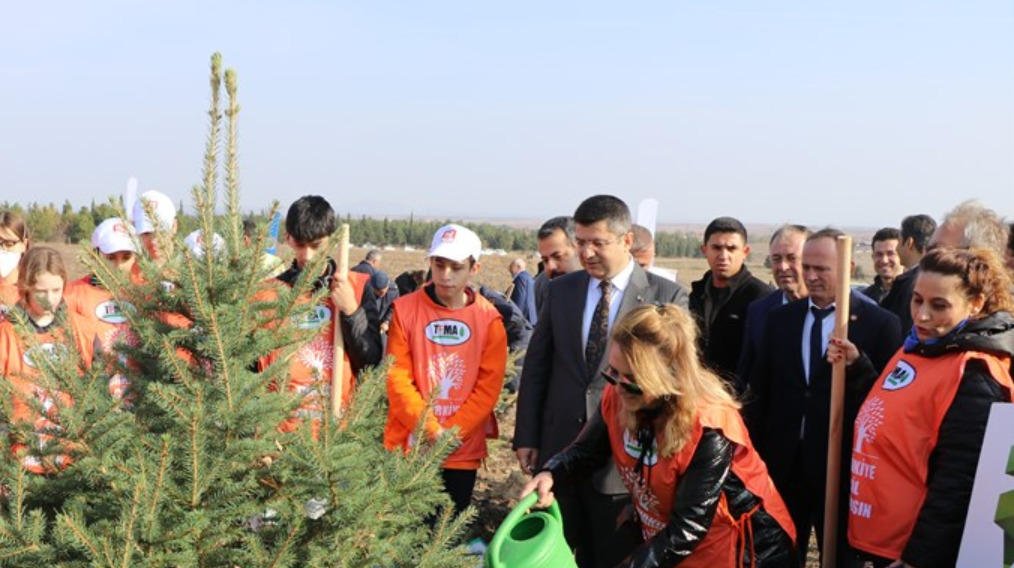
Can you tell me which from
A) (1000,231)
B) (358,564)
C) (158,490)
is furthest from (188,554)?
(1000,231)

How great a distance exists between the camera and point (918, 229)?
22.8ft

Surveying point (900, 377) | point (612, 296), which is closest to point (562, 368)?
point (612, 296)

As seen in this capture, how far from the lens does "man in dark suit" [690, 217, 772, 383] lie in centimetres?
545

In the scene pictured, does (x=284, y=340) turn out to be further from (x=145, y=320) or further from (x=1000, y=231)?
(x=1000, y=231)

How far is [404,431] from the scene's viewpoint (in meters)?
4.79

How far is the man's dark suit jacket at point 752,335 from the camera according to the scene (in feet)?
15.5

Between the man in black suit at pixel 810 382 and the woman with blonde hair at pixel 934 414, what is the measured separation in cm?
70

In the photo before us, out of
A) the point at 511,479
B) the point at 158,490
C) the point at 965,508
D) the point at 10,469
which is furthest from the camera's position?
the point at 511,479

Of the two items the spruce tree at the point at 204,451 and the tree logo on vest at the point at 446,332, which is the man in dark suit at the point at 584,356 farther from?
the spruce tree at the point at 204,451

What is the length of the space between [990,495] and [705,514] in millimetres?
946

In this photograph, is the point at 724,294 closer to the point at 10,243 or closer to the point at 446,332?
the point at 446,332

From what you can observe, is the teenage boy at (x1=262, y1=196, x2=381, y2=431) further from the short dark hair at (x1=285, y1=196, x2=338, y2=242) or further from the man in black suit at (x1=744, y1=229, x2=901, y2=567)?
the man in black suit at (x1=744, y1=229, x2=901, y2=567)

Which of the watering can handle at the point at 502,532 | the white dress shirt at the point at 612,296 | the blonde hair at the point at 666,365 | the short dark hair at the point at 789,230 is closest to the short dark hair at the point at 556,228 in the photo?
the short dark hair at the point at 789,230

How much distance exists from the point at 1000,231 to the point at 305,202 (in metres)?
3.39
